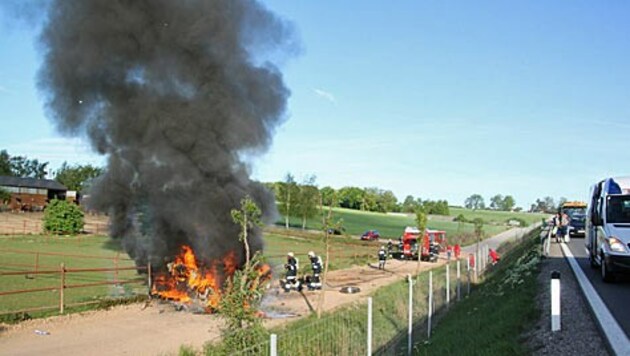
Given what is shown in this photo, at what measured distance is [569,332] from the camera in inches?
309

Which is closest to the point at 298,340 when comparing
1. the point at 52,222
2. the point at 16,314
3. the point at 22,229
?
the point at 16,314

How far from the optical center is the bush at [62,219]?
5181 cm

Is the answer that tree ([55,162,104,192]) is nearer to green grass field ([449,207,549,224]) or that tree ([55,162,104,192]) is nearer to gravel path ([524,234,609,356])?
green grass field ([449,207,549,224])

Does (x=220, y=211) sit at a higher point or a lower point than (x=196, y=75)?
lower

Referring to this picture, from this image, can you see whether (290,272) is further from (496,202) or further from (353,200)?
(496,202)

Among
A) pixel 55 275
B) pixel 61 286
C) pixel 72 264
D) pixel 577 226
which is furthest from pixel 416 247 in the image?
pixel 61 286

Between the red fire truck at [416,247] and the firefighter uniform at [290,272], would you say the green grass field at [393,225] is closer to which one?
the red fire truck at [416,247]

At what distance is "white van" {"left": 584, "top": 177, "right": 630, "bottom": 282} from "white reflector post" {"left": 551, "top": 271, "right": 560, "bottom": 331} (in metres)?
5.09

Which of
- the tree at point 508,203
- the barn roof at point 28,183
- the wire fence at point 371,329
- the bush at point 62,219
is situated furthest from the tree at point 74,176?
the tree at point 508,203

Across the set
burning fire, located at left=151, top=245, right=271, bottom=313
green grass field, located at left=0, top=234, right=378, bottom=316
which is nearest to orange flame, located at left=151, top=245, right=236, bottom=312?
burning fire, located at left=151, top=245, right=271, bottom=313

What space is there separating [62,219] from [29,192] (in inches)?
1487

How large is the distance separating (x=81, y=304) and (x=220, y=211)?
16.9 ft

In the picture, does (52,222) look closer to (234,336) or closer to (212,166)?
(212,166)

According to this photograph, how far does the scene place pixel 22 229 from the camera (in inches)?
2111
